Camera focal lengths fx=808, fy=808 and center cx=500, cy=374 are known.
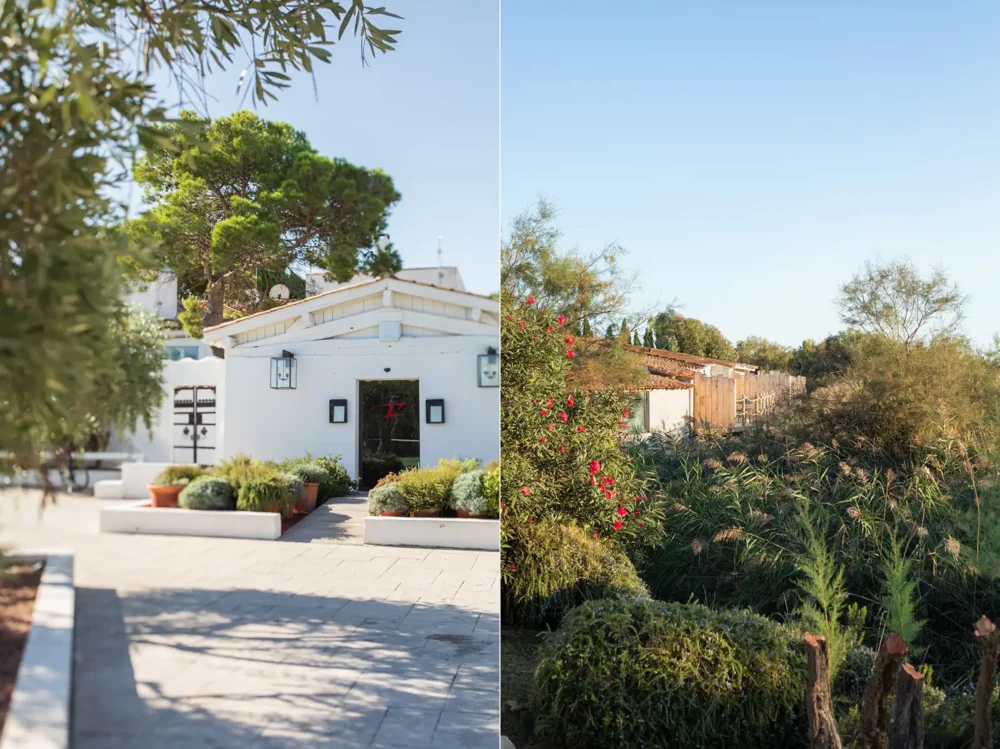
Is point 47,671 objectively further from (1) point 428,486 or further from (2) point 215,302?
(1) point 428,486

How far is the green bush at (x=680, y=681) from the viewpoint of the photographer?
2.86 meters

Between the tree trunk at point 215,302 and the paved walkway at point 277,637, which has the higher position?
the tree trunk at point 215,302

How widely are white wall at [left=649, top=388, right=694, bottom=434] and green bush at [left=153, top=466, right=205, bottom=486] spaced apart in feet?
6.64

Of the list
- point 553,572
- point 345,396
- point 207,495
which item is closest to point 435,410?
point 345,396

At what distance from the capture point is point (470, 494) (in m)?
2.35

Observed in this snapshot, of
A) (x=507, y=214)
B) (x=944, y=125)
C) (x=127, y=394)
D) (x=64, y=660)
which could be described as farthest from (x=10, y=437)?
(x=944, y=125)

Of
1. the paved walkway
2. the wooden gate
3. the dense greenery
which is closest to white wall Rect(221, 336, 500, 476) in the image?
the paved walkway

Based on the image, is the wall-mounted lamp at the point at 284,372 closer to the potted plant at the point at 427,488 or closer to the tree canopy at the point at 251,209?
the tree canopy at the point at 251,209

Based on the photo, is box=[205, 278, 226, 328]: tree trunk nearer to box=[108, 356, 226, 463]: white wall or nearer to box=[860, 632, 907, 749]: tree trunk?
box=[108, 356, 226, 463]: white wall

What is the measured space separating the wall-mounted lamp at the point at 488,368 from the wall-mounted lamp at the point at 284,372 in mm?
517

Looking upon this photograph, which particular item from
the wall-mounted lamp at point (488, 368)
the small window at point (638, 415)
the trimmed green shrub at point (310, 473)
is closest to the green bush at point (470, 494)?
the wall-mounted lamp at point (488, 368)

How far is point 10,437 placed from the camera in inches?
54.4

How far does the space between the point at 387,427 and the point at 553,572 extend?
1.66 metres

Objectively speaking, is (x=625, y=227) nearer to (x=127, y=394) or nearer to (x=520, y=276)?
(x=520, y=276)
